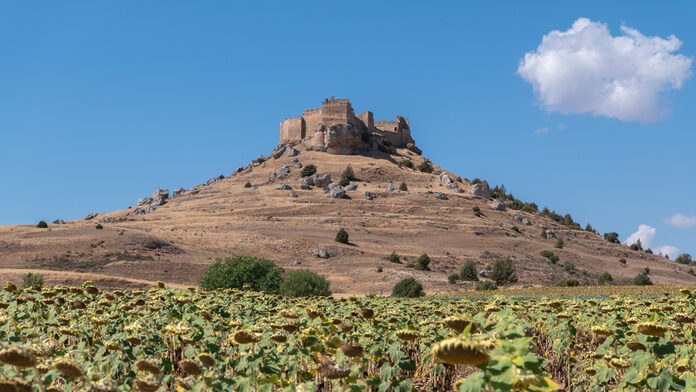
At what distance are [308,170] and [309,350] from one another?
9178cm

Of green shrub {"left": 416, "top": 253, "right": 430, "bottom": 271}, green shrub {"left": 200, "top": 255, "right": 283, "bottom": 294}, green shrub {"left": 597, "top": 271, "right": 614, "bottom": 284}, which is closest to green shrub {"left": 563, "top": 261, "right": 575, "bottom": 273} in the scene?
green shrub {"left": 597, "top": 271, "right": 614, "bottom": 284}

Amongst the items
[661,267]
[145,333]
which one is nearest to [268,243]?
[661,267]

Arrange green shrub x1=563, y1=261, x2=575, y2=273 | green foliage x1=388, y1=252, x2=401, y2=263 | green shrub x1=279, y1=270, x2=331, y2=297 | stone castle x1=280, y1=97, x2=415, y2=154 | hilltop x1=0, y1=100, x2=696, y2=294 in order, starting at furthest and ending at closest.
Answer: stone castle x1=280, y1=97, x2=415, y2=154 → green shrub x1=563, y1=261, x2=575, y2=273 → green foliage x1=388, y1=252, x2=401, y2=263 → hilltop x1=0, y1=100, x2=696, y2=294 → green shrub x1=279, y1=270, x2=331, y2=297

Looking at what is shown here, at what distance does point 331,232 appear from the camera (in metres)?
66.2

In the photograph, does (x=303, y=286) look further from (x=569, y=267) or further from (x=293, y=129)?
(x=293, y=129)

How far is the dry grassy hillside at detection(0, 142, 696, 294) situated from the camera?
48.4 m

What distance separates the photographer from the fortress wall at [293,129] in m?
118

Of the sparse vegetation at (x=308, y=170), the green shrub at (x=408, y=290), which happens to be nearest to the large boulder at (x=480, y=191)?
the sparse vegetation at (x=308, y=170)

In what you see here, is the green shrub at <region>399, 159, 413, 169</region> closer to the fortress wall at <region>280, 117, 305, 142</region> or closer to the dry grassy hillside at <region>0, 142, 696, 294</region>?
the dry grassy hillside at <region>0, 142, 696, 294</region>

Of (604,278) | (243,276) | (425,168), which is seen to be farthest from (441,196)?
(243,276)

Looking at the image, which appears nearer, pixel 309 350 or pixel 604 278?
pixel 309 350

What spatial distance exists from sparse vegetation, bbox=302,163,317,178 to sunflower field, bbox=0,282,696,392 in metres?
86.8

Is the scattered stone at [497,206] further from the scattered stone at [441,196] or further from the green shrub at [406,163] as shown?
the green shrub at [406,163]

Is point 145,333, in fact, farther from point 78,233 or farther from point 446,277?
point 78,233
